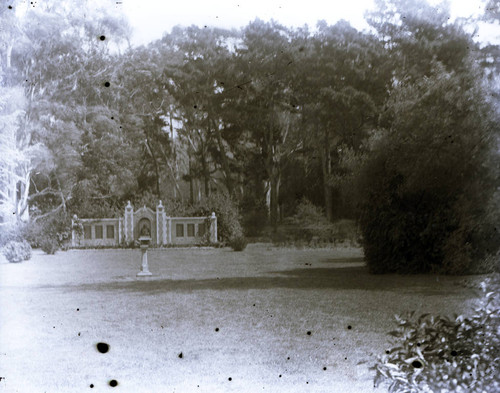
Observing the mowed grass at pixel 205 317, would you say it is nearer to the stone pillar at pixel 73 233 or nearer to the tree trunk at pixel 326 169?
the stone pillar at pixel 73 233

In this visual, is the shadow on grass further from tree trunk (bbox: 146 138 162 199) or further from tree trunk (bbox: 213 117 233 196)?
tree trunk (bbox: 213 117 233 196)

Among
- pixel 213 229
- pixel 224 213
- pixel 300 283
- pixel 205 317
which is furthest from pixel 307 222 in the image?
pixel 205 317

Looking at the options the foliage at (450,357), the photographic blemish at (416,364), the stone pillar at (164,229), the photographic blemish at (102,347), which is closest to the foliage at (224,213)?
the stone pillar at (164,229)

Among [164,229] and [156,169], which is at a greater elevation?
[156,169]

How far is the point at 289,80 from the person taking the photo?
526cm

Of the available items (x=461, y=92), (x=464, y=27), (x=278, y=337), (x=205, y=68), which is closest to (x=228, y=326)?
(x=278, y=337)

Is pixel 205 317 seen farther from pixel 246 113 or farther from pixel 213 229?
pixel 246 113

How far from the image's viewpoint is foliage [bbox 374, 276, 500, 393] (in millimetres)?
3529

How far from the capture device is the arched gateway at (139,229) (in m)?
5.32

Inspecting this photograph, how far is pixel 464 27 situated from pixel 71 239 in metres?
4.30

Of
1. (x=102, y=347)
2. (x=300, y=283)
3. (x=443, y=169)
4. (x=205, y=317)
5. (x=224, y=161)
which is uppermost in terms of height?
(x=224, y=161)

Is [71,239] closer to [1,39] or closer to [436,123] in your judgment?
[1,39]

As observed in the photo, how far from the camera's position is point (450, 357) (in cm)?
371

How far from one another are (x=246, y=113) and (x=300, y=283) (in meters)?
1.88
